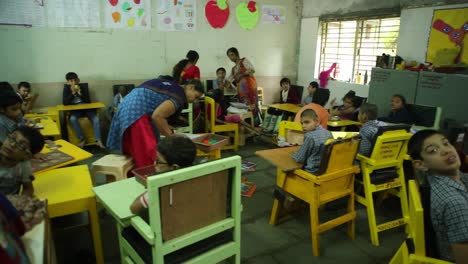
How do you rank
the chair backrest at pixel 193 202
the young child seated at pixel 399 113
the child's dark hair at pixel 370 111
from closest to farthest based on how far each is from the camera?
the chair backrest at pixel 193 202 → the child's dark hair at pixel 370 111 → the young child seated at pixel 399 113

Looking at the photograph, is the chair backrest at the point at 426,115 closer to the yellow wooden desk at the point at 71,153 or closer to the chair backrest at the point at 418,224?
the chair backrest at the point at 418,224

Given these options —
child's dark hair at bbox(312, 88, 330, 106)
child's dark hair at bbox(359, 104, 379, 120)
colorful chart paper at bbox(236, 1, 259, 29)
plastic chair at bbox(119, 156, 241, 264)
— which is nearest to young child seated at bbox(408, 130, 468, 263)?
plastic chair at bbox(119, 156, 241, 264)

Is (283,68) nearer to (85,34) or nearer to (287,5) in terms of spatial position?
(287,5)

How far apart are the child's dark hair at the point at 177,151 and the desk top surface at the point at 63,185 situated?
57 centimetres

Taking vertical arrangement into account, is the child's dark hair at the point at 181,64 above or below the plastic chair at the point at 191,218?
above

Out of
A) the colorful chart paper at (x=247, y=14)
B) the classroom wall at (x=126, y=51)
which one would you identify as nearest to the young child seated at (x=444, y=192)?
the classroom wall at (x=126, y=51)

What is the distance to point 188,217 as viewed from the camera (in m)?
1.38

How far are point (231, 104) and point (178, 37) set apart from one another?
1573 mm

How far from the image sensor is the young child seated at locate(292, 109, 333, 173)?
7.89ft

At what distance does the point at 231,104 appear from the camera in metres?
5.15

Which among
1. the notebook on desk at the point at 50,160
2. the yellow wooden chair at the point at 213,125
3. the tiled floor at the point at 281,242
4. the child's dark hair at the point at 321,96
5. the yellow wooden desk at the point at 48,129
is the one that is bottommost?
the tiled floor at the point at 281,242

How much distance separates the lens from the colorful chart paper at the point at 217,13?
5781mm

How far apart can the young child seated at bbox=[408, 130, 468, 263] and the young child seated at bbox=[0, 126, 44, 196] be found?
193cm

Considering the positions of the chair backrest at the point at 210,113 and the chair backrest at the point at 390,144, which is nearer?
the chair backrest at the point at 390,144
